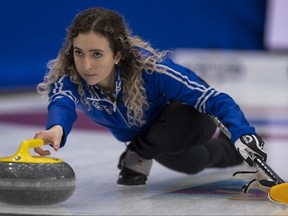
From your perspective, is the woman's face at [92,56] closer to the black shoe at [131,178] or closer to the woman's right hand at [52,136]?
the woman's right hand at [52,136]

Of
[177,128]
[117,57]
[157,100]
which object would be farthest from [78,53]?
[177,128]

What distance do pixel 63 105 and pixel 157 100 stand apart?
0.45 meters

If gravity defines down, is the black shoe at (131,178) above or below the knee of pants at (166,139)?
below

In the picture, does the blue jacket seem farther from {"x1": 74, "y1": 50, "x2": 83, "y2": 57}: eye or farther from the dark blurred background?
the dark blurred background

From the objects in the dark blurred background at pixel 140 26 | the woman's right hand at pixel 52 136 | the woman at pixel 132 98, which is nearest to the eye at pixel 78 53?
the woman at pixel 132 98

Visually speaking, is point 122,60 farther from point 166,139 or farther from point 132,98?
point 166,139

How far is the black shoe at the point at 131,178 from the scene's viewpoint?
2947 mm

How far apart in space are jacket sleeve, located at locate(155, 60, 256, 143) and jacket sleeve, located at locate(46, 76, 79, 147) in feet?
1.10

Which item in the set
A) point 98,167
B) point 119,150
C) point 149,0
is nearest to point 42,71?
point 149,0

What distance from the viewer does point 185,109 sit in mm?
2893

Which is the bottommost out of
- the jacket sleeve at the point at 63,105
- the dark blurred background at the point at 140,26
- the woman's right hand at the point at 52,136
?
the woman's right hand at the point at 52,136

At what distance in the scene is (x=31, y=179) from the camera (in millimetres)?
2244

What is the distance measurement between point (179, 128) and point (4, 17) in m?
3.99

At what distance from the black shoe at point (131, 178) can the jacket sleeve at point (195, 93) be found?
14.5 inches
